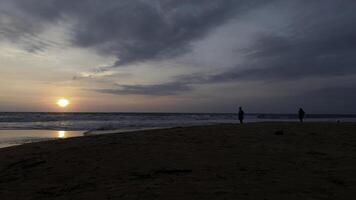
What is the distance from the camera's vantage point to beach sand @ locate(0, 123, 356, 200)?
19.2ft

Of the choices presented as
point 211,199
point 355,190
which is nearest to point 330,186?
point 355,190

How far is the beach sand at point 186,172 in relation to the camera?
586cm

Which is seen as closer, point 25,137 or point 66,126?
point 25,137

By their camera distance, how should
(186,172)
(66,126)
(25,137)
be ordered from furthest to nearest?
1. (66,126)
2. (25,137)
3. (186,172)

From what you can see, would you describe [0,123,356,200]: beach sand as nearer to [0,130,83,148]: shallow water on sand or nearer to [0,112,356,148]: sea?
[0,130,83,148]: shallow water on sand

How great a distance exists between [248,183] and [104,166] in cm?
400

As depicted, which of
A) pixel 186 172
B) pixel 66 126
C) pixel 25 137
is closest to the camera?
pixel 186 172

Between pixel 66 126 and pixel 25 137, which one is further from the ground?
pixel 66 126

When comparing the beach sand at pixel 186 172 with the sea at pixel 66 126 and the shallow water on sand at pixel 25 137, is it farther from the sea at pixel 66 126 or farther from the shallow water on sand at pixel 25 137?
the sea at pixel 66 126

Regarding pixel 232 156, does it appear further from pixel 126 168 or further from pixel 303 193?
pixel 303 193

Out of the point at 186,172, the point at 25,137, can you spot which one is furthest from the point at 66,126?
the point at 186,172

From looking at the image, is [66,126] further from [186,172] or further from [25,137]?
[186,172]

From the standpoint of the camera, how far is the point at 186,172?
24.4 ft

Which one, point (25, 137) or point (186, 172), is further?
point (25, 137)
